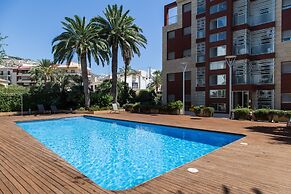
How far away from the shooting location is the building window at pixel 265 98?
23594 mm

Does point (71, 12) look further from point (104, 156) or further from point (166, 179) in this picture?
point (166, 179)

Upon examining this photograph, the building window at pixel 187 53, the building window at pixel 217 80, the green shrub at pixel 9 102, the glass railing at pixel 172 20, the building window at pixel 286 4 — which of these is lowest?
the green shrub at pixel 9 102

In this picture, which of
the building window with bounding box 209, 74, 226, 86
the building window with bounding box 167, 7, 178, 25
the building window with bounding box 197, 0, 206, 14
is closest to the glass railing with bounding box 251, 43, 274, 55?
the building window with bounding box 209, 74, 226, 86

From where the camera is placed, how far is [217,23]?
26.7 meters

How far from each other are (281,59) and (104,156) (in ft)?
71.0

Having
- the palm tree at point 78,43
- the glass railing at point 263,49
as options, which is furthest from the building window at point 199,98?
the palm tree at point 78,43

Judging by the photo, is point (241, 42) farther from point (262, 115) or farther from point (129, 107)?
point (129, 107)

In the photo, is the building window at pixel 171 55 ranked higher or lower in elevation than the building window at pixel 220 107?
higher

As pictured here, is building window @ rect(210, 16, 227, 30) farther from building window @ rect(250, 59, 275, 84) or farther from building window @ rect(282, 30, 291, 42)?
building window @ rect(282, 30, 291, 42)

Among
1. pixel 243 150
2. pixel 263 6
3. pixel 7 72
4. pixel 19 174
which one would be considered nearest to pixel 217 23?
pixel 263 6

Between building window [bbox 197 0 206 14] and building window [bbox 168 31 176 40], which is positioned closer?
building window [bbox 197 0 206 14]

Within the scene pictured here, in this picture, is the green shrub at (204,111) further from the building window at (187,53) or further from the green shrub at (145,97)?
the green shrub at (145,97)

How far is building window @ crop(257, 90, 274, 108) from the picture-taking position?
23.6 metres

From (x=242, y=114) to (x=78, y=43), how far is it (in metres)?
17.9
